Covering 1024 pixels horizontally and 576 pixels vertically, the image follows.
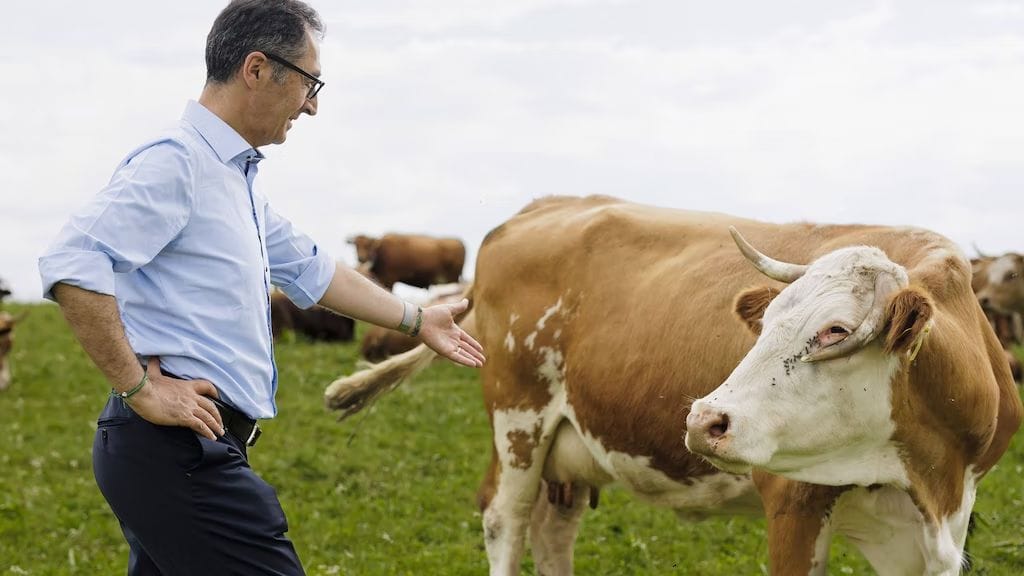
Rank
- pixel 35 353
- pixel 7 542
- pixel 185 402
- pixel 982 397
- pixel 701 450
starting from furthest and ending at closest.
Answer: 1. pixel 35 353
2. pixel 7 542
3. pixel 982 397
4. pixel 701 450
5. pixel 185 402

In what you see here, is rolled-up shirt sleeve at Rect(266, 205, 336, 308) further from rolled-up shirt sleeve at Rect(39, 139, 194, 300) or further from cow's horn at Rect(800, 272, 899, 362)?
cow's horn at Rect(800, 272, 899, 362)

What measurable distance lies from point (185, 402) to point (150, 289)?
0.38m

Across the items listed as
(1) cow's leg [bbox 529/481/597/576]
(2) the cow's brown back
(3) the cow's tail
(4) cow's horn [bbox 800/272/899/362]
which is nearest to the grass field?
(3) the cow's tail

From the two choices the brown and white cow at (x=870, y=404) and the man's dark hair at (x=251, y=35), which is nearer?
the man's dark hair at (x=251, y=35)

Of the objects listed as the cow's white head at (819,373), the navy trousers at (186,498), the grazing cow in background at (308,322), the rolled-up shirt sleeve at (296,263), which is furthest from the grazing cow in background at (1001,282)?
the navy trousers at (186,498)

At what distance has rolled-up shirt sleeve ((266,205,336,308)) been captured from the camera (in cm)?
449

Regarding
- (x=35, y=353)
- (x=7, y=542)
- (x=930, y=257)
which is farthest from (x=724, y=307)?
(x=35, y=353)

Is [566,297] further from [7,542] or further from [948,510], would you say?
[7,542]

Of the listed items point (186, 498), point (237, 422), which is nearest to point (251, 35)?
point (237, 422)

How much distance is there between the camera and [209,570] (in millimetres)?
3750

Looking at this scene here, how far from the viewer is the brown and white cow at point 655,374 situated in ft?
15.9

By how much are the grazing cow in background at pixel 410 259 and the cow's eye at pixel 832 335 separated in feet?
85.3

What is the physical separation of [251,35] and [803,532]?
10.2ft

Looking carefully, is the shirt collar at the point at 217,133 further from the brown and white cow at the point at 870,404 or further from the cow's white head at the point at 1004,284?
the cow's white head at the point at 1004,284
